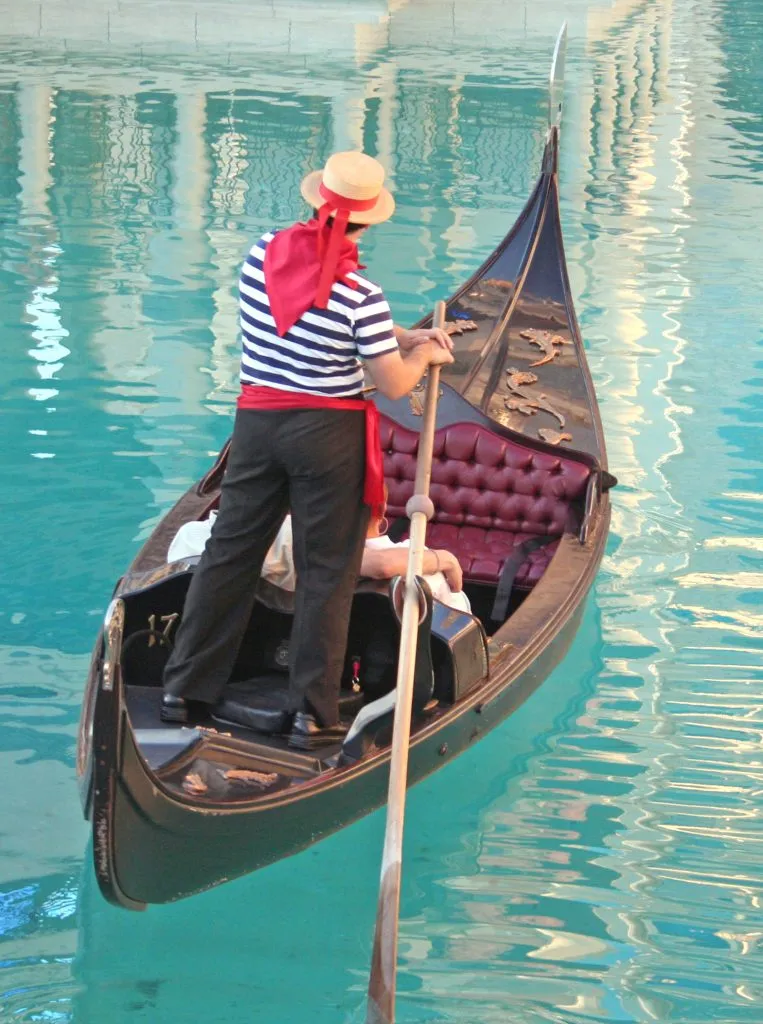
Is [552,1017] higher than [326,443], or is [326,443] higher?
[326,443]

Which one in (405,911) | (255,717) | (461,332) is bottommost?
(405,911)

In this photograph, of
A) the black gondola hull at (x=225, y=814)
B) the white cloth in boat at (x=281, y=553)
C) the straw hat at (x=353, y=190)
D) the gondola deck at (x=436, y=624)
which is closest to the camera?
the black gondola hull at (x=225, y=814)

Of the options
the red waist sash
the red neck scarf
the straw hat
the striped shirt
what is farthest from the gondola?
the straw hat

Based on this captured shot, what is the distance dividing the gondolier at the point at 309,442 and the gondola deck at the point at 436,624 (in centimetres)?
11

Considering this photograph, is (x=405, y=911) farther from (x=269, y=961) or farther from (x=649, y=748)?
(x=649, y=748)

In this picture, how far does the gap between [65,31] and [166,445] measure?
9.64m

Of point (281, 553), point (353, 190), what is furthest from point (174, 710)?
point (353, 190)

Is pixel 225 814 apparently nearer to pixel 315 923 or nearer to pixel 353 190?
pixel 315 923

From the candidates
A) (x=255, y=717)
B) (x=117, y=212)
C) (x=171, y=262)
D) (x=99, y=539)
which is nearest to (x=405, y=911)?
(x=255, y=717)

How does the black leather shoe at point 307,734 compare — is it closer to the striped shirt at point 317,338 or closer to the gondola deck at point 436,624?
the gondola deck at point 436,624

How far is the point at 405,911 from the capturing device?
2818 millimetres

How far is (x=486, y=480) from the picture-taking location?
3770mm

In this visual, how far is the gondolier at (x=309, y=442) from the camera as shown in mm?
2436

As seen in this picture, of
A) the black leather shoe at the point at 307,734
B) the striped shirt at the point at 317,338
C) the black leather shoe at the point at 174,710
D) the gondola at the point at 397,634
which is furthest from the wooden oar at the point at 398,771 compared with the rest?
the black leather shoe at the point at 174,710
